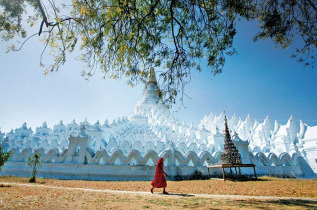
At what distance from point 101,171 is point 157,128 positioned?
1239 cm

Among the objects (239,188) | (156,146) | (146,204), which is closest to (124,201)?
(146,204)

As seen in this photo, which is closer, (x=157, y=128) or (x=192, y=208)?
(x=192, y=208)

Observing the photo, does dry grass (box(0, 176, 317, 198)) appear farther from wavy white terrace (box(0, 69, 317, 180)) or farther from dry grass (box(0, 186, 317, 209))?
wavy white terrace (box(0, 69, 317, 180))

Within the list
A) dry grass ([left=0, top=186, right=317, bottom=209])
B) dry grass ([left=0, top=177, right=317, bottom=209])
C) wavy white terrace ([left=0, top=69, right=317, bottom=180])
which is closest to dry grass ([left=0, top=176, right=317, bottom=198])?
dry grass ([left=0, top=177, right=317, bottom=209])

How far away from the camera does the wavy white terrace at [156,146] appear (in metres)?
13.3

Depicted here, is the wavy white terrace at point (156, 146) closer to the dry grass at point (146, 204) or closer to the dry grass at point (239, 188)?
the dry grass at point (239, 188)

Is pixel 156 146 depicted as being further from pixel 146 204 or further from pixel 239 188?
pixel 146 204

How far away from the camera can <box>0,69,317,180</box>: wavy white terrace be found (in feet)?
43.8

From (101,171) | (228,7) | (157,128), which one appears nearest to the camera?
(228,7)

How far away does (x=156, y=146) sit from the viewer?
17.8 meters

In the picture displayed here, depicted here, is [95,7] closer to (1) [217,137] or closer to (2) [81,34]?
(2) [81,34]

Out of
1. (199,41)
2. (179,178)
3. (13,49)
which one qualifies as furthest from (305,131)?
(13,49)

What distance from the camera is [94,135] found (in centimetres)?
2030

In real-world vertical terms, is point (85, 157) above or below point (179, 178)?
above
